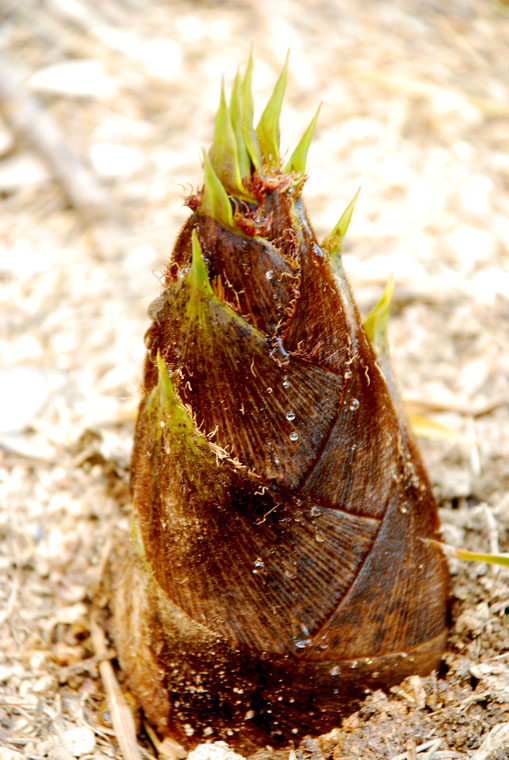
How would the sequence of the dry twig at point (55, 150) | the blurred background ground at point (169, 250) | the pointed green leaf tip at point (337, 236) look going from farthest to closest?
the dry twig at point (55, 150), the blurred background ground at point (169, 250), the pointed green leaf tip at point (337, 236)

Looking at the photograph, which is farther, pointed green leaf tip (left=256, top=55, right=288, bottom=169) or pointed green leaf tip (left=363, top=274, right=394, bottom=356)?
pointed green leaf tip (left=363, top=274, right=394, bottom=356)

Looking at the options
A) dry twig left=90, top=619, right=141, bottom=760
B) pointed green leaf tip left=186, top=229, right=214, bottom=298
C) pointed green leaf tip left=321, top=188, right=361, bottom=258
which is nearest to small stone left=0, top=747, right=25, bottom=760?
dry twig left=90, top=619, right=141, bottom=760

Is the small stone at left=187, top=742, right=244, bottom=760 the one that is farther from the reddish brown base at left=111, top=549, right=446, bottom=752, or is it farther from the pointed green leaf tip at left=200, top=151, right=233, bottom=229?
the pointed green leaf tip at left=200, top=151, right=233, bottom=229

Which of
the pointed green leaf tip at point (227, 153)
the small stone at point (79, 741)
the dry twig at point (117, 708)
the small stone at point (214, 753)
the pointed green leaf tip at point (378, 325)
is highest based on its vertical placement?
the pointed green leaf tip at point (227, 153)

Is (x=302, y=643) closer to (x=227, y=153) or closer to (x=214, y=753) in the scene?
(x=214, y=753)

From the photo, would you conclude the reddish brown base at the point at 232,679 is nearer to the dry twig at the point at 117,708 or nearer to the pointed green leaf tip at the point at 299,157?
the dry twig at the point at 117,708

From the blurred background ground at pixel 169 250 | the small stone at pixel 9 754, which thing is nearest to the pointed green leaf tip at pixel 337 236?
the blurred background ground at pixel 169 250
